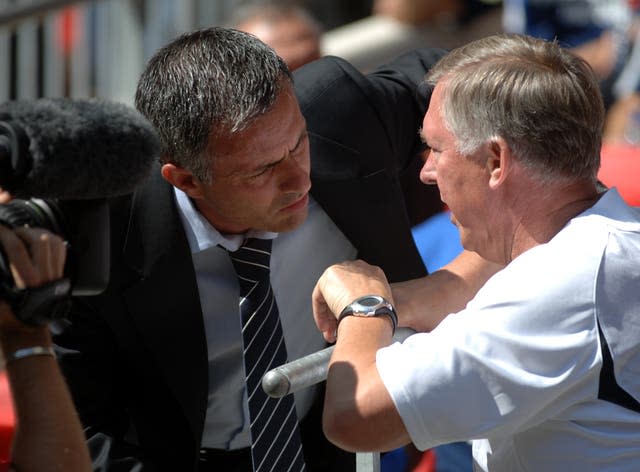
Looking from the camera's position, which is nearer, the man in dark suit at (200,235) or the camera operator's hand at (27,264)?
the camera operator's hand at (27,264)

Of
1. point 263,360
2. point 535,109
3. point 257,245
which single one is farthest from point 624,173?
point 535,109

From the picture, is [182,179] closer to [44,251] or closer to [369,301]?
[369,301]

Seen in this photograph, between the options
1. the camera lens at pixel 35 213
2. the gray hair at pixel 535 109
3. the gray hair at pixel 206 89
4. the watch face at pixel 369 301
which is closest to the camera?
the camera lens at pixel 35 213

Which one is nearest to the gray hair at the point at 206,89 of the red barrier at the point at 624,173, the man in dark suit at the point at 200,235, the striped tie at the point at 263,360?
the man in dark suit at the point at 200,235

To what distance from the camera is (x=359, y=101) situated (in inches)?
112

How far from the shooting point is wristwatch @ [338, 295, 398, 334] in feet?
6.73

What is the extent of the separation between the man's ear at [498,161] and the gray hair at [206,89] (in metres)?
0.59

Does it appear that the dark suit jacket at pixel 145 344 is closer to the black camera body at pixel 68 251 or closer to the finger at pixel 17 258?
the black camera body at pixel 68 251

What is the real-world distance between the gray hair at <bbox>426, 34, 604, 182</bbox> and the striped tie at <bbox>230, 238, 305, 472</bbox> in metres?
0.69

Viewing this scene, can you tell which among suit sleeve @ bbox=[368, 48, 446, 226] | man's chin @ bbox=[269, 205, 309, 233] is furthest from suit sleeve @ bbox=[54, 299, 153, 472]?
suit sleeve @ bbox=[368, 48, 446, 226]

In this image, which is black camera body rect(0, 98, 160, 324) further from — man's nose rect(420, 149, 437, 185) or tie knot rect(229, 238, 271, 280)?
tie knot rect(229, 238, 271, 280)

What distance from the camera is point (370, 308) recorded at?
206cm

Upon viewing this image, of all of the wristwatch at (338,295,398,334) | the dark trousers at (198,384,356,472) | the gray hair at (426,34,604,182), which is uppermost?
the gray hair at (426,34,604,182)

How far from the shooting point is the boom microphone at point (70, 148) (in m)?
1.67
